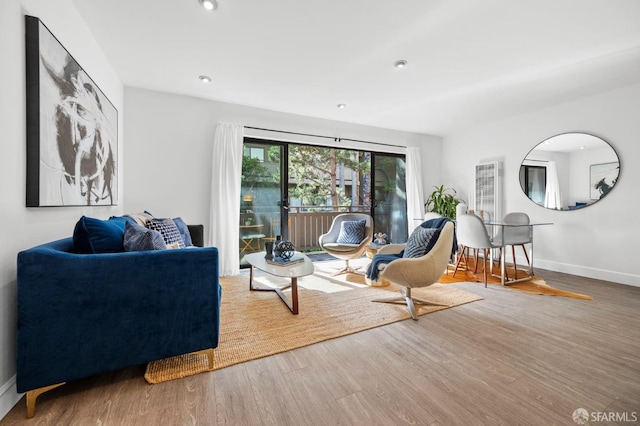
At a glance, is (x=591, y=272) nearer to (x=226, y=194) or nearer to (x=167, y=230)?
(x=226, y=194)

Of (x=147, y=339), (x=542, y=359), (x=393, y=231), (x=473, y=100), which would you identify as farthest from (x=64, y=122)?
(x=393, y=231)

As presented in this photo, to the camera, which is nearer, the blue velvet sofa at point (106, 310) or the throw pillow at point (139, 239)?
the blue velvet sofa at point (106, 310)

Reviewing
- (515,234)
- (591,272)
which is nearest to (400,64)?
(515,234)

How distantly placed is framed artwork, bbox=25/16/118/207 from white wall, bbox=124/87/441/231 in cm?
96

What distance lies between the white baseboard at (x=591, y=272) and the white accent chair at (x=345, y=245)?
109 inches

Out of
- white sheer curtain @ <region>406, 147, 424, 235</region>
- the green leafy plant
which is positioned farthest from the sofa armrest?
the green leafy plant

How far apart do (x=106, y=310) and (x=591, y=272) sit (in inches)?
212

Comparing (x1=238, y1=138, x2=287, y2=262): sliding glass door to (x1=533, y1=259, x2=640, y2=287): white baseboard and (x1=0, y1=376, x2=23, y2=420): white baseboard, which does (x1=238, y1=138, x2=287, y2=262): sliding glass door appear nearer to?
(x1=0, y1=376, x2=23, y2=420): white baseboard

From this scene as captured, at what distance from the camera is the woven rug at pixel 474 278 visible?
320 cm

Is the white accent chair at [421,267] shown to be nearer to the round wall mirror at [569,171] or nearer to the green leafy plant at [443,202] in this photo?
the round wall mirror at [569,171]

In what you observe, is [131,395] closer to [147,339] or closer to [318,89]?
[147,339]

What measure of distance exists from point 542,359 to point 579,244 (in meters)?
3.06

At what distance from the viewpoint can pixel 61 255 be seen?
137cm

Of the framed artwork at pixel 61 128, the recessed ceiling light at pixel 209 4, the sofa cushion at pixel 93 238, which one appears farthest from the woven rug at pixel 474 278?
the recessed ceiling light at pixel 209 4
